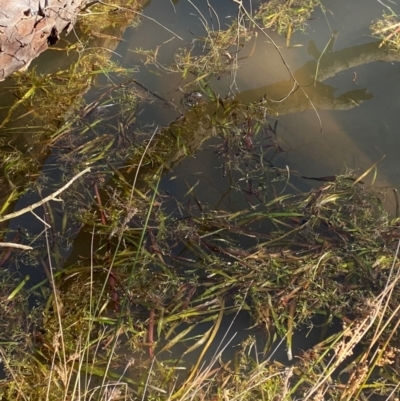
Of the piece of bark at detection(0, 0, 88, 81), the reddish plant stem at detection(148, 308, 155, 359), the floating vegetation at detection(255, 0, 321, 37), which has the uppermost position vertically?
the piece of bark at detection(0, 0, 88, 81)

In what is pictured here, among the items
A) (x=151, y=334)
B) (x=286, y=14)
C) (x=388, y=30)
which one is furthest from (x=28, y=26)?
(x=388, y=30)

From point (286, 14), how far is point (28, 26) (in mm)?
1438

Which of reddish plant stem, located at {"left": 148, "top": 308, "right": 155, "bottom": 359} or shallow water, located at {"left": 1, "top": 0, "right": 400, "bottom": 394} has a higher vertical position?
shallow water, located at {"left": 1, "top": 0, "right": 400, "bottom": 394}

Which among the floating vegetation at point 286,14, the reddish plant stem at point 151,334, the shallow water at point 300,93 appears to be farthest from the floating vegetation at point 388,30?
the reddish plant stem at point 151,334

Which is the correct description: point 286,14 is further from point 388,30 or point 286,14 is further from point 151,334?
point 151,334

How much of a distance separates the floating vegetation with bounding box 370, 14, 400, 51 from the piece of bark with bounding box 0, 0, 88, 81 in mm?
1527

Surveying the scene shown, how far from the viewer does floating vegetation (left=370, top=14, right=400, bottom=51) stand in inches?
96.4

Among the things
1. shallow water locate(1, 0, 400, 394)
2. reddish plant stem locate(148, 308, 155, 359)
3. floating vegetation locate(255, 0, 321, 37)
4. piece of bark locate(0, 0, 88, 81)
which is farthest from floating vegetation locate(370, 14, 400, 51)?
reddish plant stem locate(148, 308, 155, 359)

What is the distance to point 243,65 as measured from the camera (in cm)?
242

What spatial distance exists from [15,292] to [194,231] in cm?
74

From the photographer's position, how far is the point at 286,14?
255 cm

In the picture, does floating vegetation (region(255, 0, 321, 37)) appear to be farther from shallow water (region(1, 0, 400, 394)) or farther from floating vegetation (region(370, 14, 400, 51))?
floating vegetation (region(370, 14, 400, 51))

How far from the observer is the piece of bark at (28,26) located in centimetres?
161

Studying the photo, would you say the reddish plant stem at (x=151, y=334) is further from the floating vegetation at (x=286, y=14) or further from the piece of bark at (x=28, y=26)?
the floating vegetation at (x=286, y=14)
